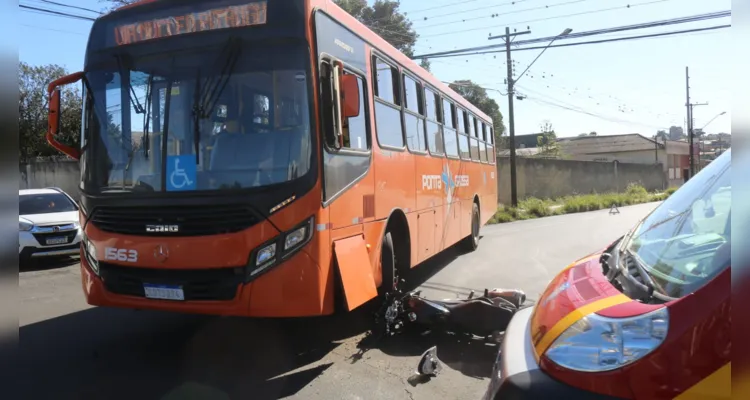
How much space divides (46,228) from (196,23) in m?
7.72

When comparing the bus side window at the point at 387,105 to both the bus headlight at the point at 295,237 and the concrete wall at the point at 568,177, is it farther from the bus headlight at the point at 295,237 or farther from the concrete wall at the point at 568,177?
the concrete wall at the point at 568,177

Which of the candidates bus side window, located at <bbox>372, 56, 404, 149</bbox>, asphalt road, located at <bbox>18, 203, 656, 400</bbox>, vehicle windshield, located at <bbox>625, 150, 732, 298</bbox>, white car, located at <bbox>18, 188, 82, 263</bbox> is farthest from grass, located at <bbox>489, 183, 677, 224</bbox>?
vehicle windshield, located at <bbox>625, 150, 732, 298</bbox>

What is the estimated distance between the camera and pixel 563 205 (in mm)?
27188

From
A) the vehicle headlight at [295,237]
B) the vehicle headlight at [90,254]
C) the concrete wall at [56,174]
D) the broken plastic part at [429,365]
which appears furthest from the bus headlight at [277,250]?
the concrete wall at [56,174]

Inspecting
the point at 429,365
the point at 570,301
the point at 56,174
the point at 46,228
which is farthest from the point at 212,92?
the point at 56,174

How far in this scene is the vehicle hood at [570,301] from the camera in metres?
2.21

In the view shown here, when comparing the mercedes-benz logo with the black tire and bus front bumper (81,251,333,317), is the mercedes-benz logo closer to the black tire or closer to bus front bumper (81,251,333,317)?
bus front bumper (81,251,333,317)

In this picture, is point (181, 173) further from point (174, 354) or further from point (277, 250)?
point (174, 354)

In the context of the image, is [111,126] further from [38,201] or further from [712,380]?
[38,201]

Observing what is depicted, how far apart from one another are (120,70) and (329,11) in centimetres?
206

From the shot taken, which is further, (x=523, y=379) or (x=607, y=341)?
(x=523, y=379)

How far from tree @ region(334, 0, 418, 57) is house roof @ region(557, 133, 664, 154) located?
116ft

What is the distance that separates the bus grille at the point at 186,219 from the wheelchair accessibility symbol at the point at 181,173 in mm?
192

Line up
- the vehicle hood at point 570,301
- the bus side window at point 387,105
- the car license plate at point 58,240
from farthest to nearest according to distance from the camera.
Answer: the car license plate at point 58,240
the bus side window at point 387,105
the vehicle hood at point 570,301
